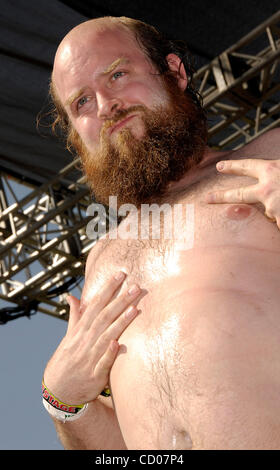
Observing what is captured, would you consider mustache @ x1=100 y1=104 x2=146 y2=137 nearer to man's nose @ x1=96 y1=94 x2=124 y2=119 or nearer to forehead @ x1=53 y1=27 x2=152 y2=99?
man's nose @ x1=96 y1=94 x2=124 y2=119

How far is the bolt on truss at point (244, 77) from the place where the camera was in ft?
14.9

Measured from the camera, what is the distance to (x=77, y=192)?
221 inches

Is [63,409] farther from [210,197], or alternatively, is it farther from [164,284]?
[210,197]

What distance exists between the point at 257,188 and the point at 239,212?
3.8 inches

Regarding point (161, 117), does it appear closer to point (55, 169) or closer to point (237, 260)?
point (237, 260)

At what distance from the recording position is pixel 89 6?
4367 mm

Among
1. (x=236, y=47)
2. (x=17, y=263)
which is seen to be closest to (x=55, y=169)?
(x=17, y=263)

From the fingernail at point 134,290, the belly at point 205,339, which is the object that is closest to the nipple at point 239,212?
the belly at point 205,339

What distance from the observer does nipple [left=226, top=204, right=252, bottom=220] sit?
5.28 feet

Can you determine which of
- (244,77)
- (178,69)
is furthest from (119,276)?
(244,77)

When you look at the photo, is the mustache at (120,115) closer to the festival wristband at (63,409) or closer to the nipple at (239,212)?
the nipple at (239,212)

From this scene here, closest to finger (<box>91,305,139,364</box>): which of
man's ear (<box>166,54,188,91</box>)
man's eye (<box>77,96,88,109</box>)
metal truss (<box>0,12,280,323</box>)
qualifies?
man's eye (<box>77,96,88,109</box>)

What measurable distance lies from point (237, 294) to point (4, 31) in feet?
11.0

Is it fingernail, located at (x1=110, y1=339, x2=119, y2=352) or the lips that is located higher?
the lips
